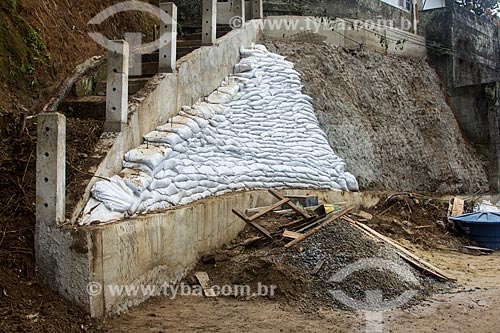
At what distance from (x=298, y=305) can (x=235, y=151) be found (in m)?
2.65

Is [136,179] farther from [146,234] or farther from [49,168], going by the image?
[49,168]

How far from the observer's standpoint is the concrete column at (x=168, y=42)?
20.0 ft

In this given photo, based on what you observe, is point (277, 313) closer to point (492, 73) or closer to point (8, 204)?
point (8, 204)

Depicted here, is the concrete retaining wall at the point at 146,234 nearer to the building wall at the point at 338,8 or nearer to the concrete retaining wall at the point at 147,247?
the concrete retaining wall at the point at 147,247

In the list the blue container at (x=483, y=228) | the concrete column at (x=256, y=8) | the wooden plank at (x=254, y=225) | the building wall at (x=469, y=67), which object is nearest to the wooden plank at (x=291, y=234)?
the wooden plank at (x=254, y=225)

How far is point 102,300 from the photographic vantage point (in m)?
3.88

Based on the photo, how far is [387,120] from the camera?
10.5 m

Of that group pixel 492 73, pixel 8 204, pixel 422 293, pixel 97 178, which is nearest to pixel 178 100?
pixel 97 178

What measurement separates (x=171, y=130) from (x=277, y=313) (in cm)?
240

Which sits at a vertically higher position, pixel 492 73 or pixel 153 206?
pixel 492 73

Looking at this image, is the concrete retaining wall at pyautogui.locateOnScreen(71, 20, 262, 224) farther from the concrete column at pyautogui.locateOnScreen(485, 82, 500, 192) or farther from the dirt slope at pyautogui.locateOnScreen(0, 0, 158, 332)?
the concrete column at pyautogui.locateOnScreen(485, 82, 500, 192)

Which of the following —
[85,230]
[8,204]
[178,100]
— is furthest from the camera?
[178,100]

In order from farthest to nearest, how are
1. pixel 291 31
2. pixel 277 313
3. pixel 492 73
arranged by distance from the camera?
pixel 492 73 < pixel 291 31 < pixel 277 313

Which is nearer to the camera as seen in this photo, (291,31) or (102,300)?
(102,300)
